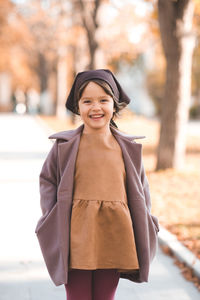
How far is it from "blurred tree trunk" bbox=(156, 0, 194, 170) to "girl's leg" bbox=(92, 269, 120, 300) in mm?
6874

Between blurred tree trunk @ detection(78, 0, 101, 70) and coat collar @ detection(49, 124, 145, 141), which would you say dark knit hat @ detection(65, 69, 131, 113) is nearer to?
coat collar @ detection(49, 124, 145, 141)

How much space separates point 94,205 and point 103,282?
490 mm

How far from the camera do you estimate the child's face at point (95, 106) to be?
8.07 feet

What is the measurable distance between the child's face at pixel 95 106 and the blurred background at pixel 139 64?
2.15 feet

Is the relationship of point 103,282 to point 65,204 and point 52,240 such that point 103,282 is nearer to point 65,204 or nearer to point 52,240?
point 52,240

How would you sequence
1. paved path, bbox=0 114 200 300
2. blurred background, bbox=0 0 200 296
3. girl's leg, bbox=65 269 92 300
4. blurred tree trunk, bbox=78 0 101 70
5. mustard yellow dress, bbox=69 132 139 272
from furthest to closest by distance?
blurred tree trunk, bbox=78 0 101 70 → blurred background, bbox=0 0 200 296 → paved path, bbox=0 114 200 300 → girl's leg, bbox=65 269 92 300 → mustard yellow dress, bbox=69 132 139 272

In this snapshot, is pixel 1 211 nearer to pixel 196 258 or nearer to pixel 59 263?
pixel 196 258

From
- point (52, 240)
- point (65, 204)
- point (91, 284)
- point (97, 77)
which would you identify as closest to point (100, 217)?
point (65, 204)

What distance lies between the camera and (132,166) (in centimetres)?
254

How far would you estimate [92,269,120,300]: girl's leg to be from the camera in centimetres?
256

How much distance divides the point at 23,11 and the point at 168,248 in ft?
94.2

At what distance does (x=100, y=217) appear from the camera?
7.92 feet

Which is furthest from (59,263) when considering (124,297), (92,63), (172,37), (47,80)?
(47,80)

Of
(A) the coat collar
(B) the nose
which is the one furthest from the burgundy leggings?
(B) the nose
